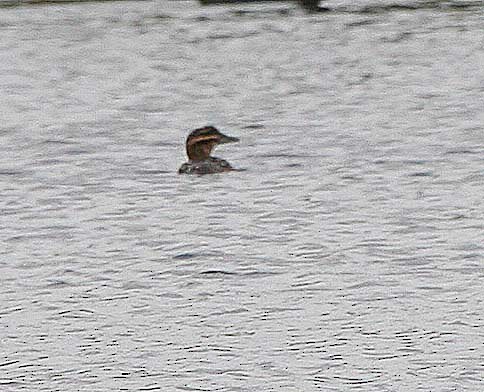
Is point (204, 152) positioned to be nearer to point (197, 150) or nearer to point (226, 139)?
point (197, 150)

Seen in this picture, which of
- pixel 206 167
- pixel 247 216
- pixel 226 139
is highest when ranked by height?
pixel 226 139

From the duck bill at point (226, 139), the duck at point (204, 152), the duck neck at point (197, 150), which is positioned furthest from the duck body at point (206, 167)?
the duck bill at point (226, 139)

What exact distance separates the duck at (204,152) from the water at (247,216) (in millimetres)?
96

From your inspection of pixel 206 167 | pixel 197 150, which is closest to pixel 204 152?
pixel 197 150

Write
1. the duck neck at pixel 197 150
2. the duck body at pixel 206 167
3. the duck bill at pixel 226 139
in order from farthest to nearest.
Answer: the duck bill at pixel 226 139, the duck neck at pixel 197 150, the duck body at pixel 206 167

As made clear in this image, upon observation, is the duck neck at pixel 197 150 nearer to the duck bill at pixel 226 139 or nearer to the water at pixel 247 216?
the water at pixel 247 216

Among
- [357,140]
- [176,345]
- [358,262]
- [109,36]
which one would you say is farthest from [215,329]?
[109,36]

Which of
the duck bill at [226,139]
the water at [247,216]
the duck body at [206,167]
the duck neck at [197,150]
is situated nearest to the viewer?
the water at [247,216]

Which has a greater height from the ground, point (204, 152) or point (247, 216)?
point (204, 152)

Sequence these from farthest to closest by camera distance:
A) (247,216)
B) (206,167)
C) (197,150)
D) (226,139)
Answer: (226,139), (197,150), (206,167), (247,216)

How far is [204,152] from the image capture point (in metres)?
11.0

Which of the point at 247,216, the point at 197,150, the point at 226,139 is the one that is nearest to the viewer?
the point at 247,216

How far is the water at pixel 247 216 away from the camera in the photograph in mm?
6797

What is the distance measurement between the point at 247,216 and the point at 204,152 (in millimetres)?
1652
